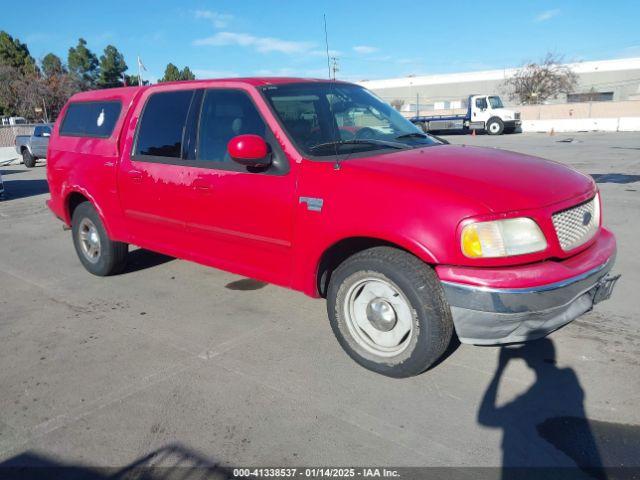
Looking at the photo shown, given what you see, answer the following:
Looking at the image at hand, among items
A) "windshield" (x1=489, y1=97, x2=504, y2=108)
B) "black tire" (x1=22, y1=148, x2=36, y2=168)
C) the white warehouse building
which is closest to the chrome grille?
"black tire" (x1=22, y1=148, x2=36, y2=168)

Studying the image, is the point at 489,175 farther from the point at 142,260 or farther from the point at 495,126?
the point at 495,126

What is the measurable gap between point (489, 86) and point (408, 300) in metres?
67.3

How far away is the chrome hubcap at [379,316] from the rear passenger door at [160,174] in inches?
66.7

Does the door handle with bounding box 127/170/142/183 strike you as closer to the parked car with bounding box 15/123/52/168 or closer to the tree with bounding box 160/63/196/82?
the parked car with bounding box 15/123/52/168

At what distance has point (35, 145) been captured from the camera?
20.0 metres

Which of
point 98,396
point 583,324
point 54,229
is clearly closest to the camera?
point 98,396

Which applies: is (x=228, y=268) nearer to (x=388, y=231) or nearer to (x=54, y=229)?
(x=388, y=231)

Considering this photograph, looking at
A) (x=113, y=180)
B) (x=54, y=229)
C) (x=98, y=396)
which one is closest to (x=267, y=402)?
(x=98, y=396)

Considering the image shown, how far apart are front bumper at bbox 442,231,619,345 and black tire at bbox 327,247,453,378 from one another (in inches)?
4.9

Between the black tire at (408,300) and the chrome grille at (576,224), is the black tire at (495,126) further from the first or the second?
the black tire at (408,300)

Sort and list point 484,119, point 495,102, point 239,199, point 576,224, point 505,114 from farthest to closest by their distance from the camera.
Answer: point 495,102, point 484,119, point 505,114, point 239,199, point 576,224

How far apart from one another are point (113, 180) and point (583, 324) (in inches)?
169

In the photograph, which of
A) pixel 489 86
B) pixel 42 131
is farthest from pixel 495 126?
pixel 489 86

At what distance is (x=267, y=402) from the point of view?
3.13 meters
